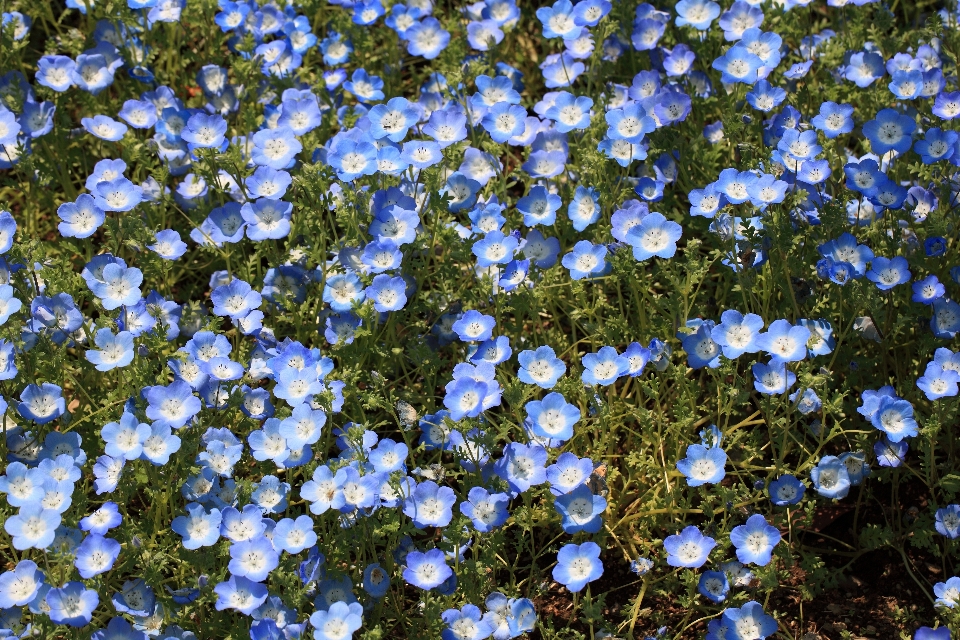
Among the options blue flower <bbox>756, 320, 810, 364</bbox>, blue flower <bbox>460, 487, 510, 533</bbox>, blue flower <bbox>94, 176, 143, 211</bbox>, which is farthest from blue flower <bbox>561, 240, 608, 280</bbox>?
blue flower <bbox>94, 176, 143, 211</bbox>

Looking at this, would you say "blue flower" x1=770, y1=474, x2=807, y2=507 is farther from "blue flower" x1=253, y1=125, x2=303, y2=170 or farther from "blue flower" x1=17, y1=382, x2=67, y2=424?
"blue flower" x1=17, y1=382, x2=67, y2=424

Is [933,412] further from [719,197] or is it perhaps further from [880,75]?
[880,75]

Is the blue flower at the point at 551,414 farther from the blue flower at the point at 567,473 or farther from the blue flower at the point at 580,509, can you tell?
the blue flower at the point at 580,509

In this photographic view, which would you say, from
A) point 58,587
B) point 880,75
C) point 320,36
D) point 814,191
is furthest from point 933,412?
point 320,36

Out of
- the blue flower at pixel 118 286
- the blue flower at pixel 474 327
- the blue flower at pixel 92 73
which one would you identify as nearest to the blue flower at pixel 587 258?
the blue flower at pixel 474 327

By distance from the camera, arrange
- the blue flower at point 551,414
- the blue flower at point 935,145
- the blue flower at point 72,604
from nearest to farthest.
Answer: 1. the blue flower at point 72,604
2. the blue flower at point 551,414
3. the blue flower at point 935,145

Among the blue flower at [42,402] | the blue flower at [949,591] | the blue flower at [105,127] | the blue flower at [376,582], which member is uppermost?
the blue flower at [105,127]
